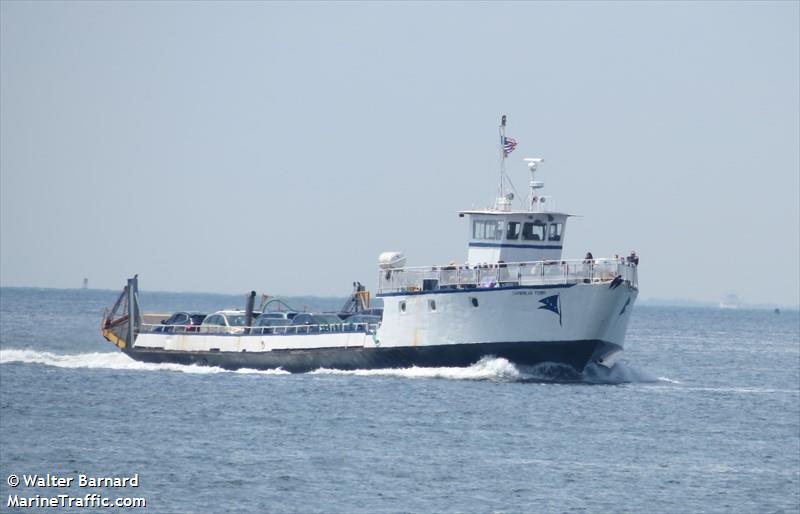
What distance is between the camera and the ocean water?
3328 cm

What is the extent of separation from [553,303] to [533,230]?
4.98 meters

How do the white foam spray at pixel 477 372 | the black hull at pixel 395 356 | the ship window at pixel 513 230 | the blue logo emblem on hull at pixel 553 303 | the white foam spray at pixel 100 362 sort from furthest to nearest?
the white foam spray at pixel 100 362 → the ship window at pixel 513 230 → the white foam spray at pixel 477 372 → the black hull at pixel 395 356 → the blue logo emblem on hull at pixel 553 303

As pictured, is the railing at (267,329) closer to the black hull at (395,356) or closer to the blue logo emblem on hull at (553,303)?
the black hull at (395,356)

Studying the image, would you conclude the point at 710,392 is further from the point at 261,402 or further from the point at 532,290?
the point at 261,402

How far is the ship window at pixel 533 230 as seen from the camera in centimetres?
5656

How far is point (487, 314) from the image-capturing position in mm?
53344

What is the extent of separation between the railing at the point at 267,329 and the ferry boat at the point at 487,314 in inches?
2.5

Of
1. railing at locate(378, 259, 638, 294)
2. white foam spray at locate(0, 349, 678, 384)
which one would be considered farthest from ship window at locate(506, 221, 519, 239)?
white foam spray at locate(0, 349, 678, 384)

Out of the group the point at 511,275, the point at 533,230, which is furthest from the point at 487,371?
the point at 533,230

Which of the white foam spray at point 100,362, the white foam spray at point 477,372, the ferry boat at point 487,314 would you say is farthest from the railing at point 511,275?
the white foam spray at point 100,362

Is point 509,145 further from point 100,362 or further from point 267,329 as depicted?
point 100,362

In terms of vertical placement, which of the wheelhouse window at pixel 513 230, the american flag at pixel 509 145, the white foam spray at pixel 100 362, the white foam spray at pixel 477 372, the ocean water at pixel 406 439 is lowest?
the ocean water at pixel 406 439

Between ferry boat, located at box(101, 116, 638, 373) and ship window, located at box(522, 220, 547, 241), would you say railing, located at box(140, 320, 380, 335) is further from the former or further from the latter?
ship window, located at box(522, 220, 547, 241)

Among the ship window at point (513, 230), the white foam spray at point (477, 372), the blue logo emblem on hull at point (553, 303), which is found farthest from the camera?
the ship window at point (513, 230)
